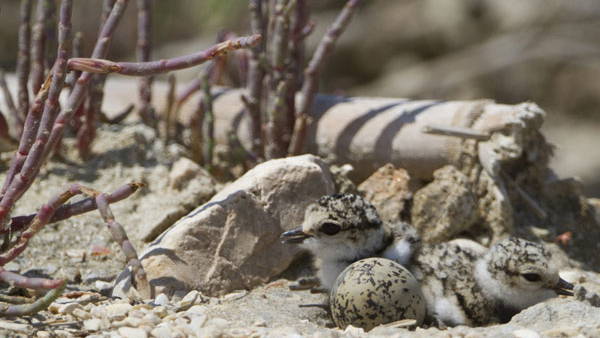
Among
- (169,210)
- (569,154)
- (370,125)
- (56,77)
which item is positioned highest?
(56,77)

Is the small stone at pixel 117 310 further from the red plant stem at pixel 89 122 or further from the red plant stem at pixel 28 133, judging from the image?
the red plant stem at pixel 89 122

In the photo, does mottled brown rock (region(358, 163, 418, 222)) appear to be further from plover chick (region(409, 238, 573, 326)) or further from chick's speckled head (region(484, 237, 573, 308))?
chick's speckled head (region(484, 237, 573, 308))

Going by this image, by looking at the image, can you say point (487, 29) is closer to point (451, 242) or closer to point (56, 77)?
point (451, 242)

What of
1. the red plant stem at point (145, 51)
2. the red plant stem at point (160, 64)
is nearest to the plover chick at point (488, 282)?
the red plant stem at point (160, 64)

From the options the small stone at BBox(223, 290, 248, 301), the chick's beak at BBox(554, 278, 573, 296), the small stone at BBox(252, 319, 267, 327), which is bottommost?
the small stone at BBox(223, 290, 248, 301)

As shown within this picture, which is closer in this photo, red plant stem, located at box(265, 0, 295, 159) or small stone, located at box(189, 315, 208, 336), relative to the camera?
small stone, located at box(189, 315, 208, 336)

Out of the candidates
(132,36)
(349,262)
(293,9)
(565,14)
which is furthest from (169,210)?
(565,14)

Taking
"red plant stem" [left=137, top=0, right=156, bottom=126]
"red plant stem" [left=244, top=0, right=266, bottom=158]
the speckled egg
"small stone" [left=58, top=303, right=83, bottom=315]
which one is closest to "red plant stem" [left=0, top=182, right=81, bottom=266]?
"small stone" [left=58, top=303, right=83, bottom=315]
